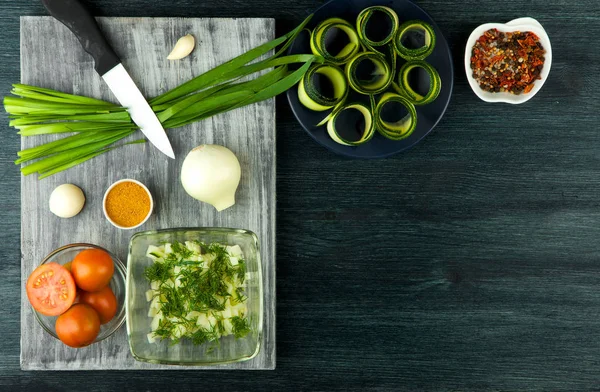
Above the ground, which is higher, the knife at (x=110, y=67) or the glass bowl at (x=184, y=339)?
the knife at (x=110, y=67)

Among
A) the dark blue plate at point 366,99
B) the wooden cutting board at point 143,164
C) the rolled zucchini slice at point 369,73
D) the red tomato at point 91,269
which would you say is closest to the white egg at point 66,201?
the wooden cutting board at point 143,164

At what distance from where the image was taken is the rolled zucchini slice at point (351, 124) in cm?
116

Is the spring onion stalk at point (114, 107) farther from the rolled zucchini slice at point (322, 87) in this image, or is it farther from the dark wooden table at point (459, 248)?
the dark wooden table at point (459, 248)

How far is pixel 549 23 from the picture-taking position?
4.24 ft

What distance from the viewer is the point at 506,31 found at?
Answer: 1.24 meters

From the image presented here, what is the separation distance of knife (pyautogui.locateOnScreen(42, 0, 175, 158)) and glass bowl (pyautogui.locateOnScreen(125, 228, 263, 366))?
24cm

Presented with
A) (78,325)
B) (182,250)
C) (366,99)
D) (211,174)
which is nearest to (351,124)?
(366,99)

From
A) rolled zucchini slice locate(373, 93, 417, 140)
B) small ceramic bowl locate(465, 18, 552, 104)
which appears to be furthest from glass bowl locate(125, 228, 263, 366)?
small ceramic bowl locate(465, 18, 552, 104)

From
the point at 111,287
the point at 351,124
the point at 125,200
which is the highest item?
the point at 351,124

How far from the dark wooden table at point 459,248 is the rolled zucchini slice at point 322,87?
0.42ft

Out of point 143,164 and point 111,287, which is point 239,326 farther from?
point 143,164

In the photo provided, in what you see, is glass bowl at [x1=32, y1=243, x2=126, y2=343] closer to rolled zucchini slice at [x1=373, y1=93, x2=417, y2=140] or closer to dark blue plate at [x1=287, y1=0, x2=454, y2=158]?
dark blue plate at [x1=287, y1=0, x2=454, y2=158]

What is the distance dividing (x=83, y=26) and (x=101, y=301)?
598mm

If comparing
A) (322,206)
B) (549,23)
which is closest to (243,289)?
(322,206)
